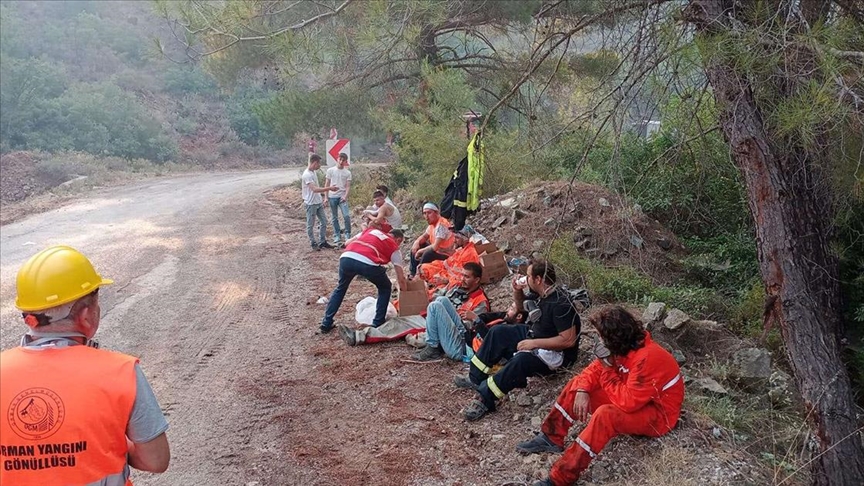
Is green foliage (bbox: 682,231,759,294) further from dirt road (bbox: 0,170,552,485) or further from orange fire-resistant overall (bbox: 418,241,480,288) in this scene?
dirt road (bbox: 0,170,552,485)

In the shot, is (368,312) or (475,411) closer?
(475,411)

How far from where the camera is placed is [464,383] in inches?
219

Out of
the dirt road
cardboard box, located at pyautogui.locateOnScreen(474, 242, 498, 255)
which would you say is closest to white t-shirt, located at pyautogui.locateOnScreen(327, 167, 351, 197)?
the dirt road

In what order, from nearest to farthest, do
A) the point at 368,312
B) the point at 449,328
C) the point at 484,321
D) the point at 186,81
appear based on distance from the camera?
the point at 449,328, the point at 484,321, the point at 368,312, the point at 186,81

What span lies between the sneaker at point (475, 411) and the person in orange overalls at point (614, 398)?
61 cm

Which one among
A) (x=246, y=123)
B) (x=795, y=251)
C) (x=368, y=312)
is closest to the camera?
(x=795, y=251)

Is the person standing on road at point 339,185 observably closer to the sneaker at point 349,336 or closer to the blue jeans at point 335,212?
the blue jeans at point 335,212

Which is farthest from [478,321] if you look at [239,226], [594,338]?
[239,226]

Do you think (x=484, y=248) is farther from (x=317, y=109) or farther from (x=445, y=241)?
(x=317, y=109)

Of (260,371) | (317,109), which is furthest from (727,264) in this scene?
(317,109)

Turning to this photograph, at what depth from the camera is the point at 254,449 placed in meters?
4.62

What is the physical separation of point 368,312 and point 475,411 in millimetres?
2436

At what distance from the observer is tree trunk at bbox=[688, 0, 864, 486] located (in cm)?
416

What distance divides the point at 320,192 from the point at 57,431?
909 cm
